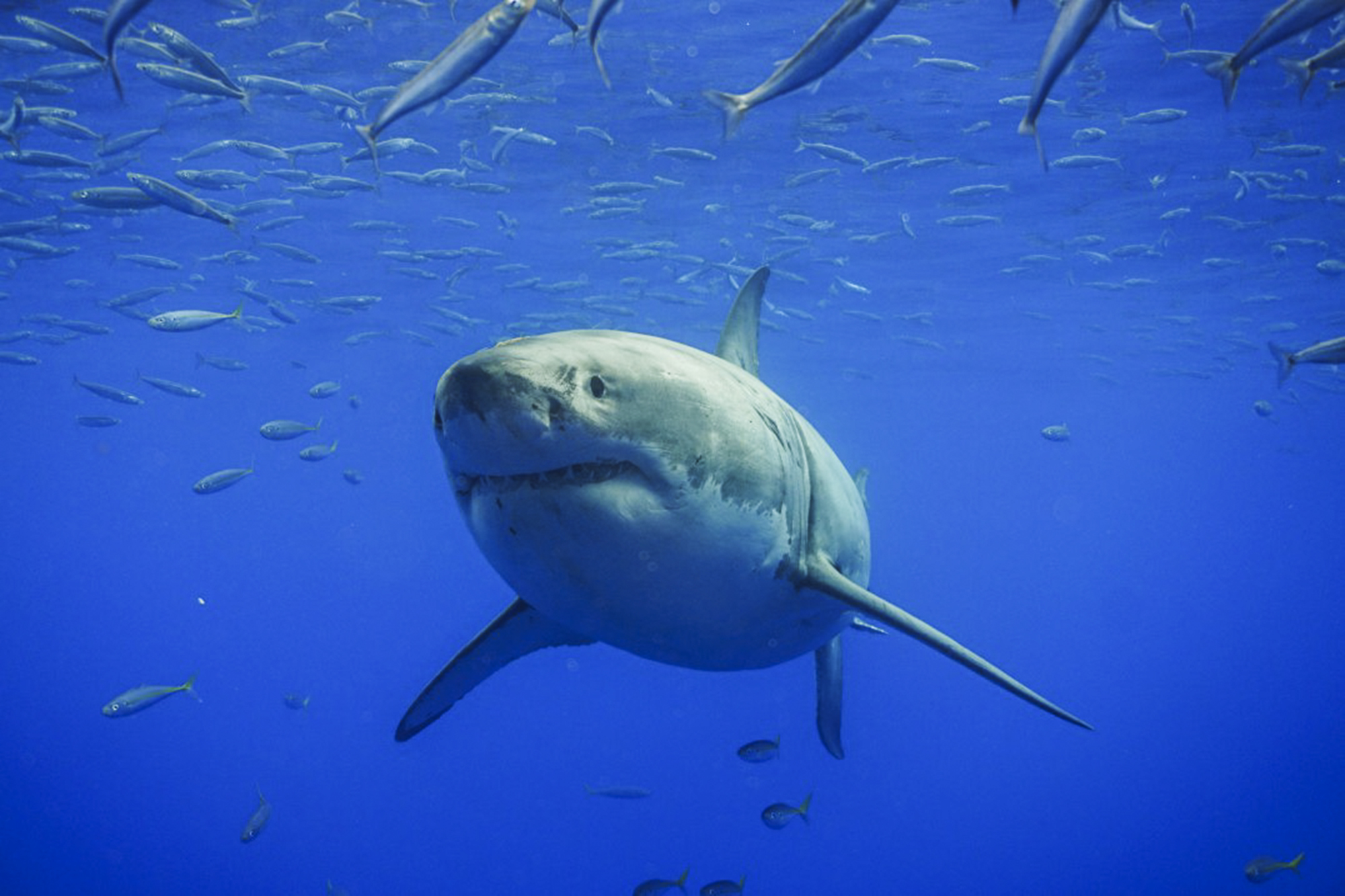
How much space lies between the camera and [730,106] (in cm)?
406

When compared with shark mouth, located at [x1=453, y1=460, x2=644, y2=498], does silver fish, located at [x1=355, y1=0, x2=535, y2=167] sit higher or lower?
higher

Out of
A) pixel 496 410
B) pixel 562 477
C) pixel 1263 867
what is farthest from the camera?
pixel 1263 867

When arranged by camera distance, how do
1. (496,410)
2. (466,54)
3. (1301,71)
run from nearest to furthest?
(496,410), (466,54), (1301,71)

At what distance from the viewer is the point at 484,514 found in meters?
2.31

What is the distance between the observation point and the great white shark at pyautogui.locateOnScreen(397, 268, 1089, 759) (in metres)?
1.99

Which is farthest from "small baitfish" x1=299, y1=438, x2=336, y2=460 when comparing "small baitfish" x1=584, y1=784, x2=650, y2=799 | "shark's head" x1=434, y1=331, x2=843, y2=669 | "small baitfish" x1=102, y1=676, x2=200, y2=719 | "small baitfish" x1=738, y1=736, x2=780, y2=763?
"shark's head" x1=434, y1=331, x2=843, y2=669

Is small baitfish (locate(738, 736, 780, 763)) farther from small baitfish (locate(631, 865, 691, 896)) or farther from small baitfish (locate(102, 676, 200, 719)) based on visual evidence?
small baitfish (locate(102, 676, 200, 719))

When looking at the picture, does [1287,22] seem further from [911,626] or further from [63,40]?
[63,40]

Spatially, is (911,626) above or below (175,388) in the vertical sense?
above

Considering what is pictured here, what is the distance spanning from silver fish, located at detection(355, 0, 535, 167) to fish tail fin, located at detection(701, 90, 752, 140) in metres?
0.97

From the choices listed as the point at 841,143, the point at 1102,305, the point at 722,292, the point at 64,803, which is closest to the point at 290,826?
the point at 64,803

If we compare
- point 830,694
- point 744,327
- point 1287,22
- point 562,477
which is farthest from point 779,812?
point 1287,22

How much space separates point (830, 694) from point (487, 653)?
2391 millimetres

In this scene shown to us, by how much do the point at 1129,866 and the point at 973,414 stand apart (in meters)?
36.0
